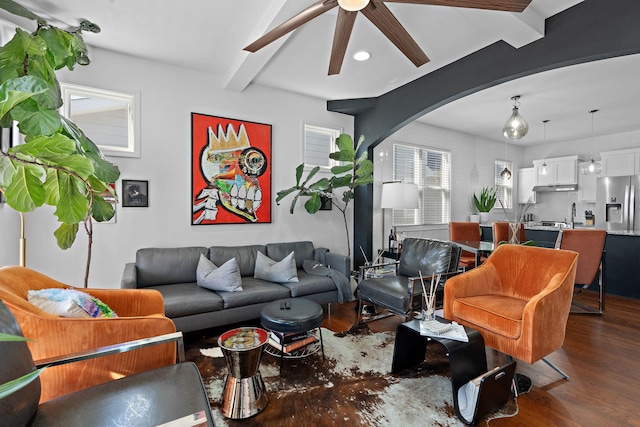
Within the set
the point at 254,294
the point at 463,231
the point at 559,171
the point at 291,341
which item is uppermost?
the point at 559,171

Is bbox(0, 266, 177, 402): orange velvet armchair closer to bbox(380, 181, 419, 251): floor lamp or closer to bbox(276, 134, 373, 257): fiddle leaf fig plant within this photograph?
bbox(276, 134, 373, 257): fiddle leaf fig plant

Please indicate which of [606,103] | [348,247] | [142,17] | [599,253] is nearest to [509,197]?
[606,103]

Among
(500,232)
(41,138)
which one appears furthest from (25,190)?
(500,232)

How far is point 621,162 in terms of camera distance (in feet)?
19.7

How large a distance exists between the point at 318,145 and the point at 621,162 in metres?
5.85

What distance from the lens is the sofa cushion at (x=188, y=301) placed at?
269cm

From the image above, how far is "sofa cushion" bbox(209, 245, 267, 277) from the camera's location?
354cm

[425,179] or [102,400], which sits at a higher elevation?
[425,179]

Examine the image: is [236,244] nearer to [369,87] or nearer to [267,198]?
[267,198]

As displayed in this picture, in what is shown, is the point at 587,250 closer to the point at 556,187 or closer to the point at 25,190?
the point at 556,187

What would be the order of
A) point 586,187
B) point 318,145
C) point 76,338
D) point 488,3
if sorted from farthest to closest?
1. point 586,187
2. point 318,145
3. point 488,3
4. point 76,338

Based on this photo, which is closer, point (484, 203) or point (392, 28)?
point (392, 28)

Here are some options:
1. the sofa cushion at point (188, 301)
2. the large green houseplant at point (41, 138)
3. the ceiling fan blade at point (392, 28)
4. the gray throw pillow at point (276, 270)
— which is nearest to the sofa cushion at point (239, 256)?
the gray throw pillow at point (276, 270)

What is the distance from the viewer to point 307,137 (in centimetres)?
460
